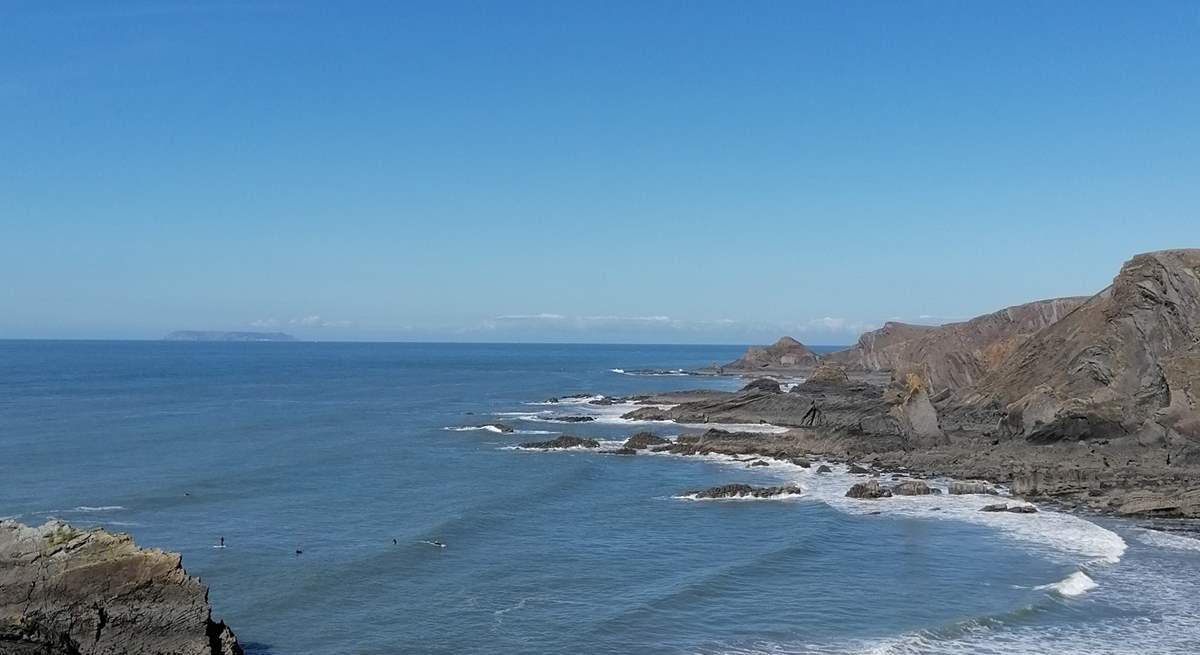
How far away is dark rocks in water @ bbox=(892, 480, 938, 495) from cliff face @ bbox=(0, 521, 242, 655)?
3543 centimetres

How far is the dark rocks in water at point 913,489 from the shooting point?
48.8m

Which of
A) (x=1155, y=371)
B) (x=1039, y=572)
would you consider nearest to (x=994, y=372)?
(x=1155, y=371)

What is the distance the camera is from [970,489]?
49.4m

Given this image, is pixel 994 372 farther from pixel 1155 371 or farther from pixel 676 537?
pixel 676 537

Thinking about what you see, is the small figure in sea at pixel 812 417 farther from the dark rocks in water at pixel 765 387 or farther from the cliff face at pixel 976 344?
the cliff face at pixel 976 344

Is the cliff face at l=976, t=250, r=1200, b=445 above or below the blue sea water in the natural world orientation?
above

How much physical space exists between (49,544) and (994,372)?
225 ft

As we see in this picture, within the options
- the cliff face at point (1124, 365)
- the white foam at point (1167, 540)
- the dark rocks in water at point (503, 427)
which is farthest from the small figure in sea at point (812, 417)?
the white foam at point (1167, 540)

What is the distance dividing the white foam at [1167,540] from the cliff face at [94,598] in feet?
110

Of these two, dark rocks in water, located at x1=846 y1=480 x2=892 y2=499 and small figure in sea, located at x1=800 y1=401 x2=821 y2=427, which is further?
small figure in sea, located at x1=800 y1=401 x2=821 y2=427

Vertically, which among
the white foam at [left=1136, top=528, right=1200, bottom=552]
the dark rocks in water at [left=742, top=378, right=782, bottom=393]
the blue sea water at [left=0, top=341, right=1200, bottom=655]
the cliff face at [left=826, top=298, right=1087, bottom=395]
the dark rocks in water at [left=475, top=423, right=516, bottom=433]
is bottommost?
the blue sea water at [left=0, top=341, right=1200, bottom=655]

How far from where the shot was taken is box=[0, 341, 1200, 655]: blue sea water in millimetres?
27172

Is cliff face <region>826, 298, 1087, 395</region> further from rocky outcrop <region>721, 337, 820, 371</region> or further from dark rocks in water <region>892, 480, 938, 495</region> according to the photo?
rocky outcrop <region>721, 337, 820, 371</region>

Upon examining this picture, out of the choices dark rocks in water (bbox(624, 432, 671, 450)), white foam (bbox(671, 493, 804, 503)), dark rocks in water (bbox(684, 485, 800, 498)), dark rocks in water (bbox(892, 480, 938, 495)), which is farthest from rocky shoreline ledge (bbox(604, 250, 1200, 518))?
white foam (bbox(671, 493, 804, 503))
